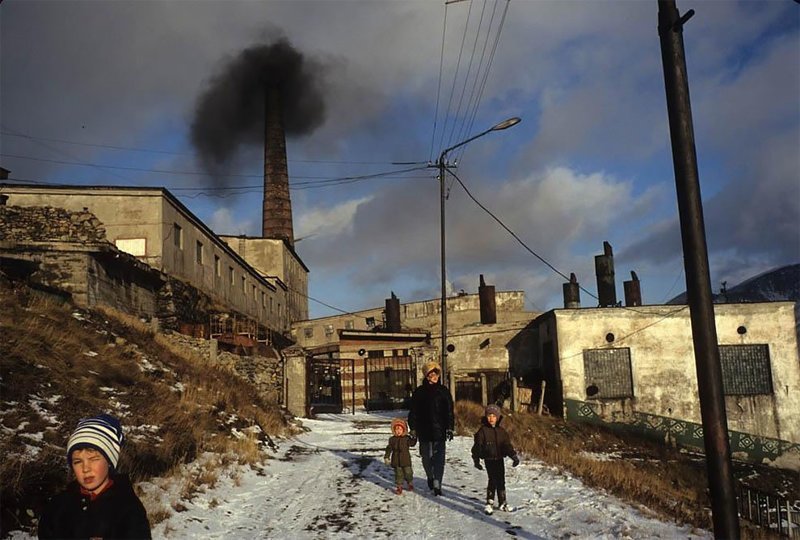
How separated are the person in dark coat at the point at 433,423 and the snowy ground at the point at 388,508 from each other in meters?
0.39

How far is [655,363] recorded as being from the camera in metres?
27.2

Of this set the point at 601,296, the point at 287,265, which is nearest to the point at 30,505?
the point at 601,296

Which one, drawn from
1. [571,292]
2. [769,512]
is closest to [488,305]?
[571,292]

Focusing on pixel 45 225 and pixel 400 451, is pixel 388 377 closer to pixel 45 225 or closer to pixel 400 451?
pixel 45 225

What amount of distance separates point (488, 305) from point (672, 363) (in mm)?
11061

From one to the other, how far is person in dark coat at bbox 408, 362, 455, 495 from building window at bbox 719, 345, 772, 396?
2396cm

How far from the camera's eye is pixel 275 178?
47344 millimetres

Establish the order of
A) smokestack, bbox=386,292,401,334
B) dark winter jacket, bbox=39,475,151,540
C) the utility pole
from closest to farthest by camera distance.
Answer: dark winter jacket, bbox=39,475,151,540
the utility pole
smokestack, bbox=386,292,401,334

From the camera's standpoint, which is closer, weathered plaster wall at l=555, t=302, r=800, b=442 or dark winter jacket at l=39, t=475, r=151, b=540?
dark winter jacket at l=39, t=475, r=151, b=540

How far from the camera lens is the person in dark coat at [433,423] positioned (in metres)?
8.26

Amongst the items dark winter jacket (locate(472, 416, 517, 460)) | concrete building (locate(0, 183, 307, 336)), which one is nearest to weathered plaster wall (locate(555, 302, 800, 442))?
concrete building (locate(0, 183, 307, 336))

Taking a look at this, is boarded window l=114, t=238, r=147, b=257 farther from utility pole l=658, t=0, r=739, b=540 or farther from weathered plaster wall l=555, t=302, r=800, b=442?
utility pole l=658, t=0, r=739, b=540

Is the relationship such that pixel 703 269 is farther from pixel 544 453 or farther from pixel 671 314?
pixel 671 314

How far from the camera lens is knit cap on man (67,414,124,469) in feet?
10.3
